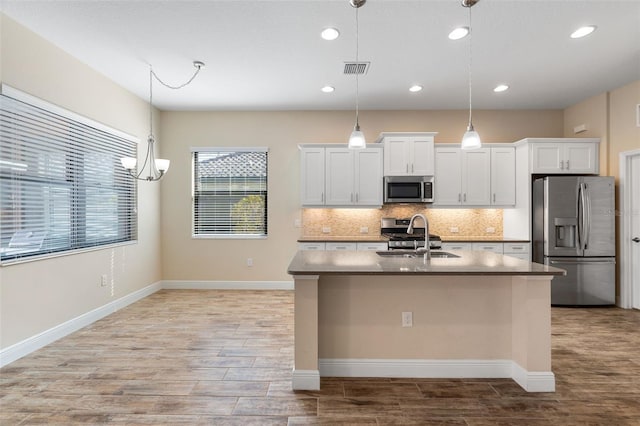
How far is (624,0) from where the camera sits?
→ 8.98ft

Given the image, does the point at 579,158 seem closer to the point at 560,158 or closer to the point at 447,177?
the point at 560,158

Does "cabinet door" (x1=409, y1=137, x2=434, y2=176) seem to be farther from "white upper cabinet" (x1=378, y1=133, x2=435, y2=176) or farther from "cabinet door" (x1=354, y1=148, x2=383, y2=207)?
"cabinet door" (x1=354, y1=148, x2=383, y2=207)

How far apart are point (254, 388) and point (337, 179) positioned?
3366 mm

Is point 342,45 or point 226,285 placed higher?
point 342,45

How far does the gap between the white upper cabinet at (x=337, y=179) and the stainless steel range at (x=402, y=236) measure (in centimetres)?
45

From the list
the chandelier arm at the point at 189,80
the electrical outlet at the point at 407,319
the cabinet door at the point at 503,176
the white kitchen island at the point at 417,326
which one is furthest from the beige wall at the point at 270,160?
the electrical outlet at the point at 407,319

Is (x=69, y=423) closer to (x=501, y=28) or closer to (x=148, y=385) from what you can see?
(x=148, y=385)

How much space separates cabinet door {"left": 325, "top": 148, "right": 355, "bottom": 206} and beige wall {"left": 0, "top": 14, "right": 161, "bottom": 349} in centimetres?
279

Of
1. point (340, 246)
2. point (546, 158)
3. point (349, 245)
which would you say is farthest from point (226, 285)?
point (546, 158)

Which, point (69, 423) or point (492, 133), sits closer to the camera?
point (69, 423)

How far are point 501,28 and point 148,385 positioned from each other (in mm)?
4146

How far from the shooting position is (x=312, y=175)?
5293 mm

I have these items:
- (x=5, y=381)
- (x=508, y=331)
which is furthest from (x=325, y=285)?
(x=5, y=381)

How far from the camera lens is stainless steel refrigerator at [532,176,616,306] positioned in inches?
183
